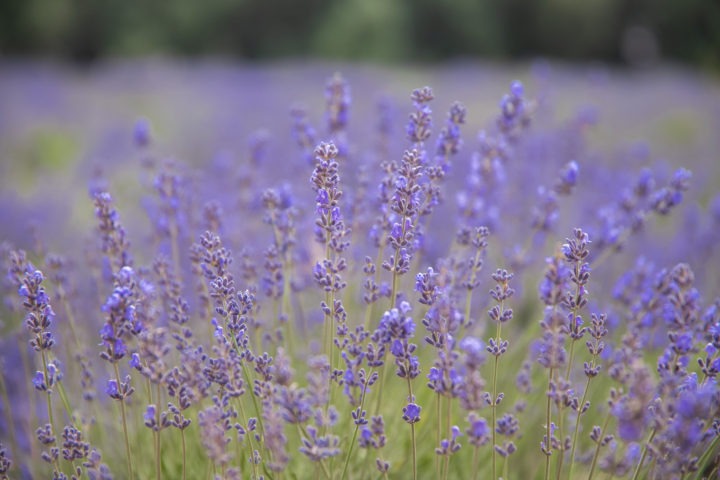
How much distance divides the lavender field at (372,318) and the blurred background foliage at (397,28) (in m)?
12.2

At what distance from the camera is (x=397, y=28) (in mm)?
16438

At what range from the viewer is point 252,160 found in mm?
3131

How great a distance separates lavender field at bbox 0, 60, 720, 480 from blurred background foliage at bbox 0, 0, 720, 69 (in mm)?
12224

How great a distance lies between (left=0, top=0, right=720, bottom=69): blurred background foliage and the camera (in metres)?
16.9

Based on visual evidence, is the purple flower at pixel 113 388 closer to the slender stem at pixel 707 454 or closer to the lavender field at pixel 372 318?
the lavender field at pixel 372 318

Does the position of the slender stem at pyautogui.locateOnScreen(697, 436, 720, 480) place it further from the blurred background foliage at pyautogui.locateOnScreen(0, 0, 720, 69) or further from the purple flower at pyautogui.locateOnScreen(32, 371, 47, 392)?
the blurred background foliage at pyautogui.locateOnScreen(0, 0, 720, 69)

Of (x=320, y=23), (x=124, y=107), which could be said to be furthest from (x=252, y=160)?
(x=320, y=23)

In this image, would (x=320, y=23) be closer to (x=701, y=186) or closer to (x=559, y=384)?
(x=701, y=186)

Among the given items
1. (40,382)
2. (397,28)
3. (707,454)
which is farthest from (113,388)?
(397,28)

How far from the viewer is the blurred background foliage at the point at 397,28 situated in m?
16.9

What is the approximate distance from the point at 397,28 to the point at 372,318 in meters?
14.9

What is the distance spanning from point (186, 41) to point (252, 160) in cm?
1692

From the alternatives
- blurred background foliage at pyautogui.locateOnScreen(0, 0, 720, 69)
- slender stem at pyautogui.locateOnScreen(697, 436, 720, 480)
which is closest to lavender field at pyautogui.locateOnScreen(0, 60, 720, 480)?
slender stem at pyautogui.locateOnScreen(697, 436, 720, 480)

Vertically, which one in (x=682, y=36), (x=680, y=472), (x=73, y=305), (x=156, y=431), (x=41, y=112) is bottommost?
(x=41, y=112)
